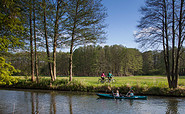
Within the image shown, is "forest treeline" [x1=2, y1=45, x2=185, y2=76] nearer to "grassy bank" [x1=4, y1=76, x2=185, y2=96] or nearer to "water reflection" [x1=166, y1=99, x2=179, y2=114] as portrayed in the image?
"grassy bank" [x1=4, y1=76, x2=185, y2=96]

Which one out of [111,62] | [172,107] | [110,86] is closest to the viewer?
[172,107]

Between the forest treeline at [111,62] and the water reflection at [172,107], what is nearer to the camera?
the water reflection at [172,107]

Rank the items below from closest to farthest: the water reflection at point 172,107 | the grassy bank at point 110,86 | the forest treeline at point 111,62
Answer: the water reflection at point 172,107, the grassy bank at point 110,86, the forest treeline at point 111,62

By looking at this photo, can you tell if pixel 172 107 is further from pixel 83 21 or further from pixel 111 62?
pixel 111 62

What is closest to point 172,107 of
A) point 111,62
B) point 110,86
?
point 110,86

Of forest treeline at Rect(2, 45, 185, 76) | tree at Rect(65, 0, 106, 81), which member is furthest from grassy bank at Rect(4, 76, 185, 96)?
forest treeline at Rect(2, 45, 185, 76)

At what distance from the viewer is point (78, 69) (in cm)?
7419

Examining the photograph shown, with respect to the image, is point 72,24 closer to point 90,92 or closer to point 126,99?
point 90,92

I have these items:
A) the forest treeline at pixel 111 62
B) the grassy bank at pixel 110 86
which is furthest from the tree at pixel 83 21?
the forest treeline at pixel 111 62

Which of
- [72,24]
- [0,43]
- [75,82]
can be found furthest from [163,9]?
[0,43]

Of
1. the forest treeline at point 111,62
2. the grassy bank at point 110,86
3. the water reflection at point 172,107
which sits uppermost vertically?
the forest treeline at point 111,62

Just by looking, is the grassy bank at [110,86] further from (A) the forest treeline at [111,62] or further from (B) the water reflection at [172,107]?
(A) the forest treeline at [111,62]

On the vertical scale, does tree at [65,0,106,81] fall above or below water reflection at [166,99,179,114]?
above

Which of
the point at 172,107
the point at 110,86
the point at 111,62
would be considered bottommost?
the point at 172,107
